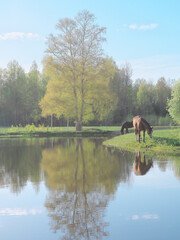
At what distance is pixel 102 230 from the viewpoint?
5895 mm

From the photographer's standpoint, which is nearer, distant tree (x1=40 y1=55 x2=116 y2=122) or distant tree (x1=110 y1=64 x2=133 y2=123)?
distant tree (x1=40 y1=55 x2=116 y2=122)

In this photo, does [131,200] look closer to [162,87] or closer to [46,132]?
[46,132]

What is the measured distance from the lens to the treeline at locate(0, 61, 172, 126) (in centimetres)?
6353

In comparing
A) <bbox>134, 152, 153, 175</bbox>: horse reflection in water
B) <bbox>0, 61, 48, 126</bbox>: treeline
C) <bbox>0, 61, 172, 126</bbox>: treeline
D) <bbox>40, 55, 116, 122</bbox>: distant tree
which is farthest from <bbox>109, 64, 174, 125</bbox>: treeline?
<bbox>134, 152, 153, 175</bbox>: horse reflection in water

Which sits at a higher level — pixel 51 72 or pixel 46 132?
pixel 51 72

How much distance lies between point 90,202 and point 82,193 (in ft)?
2.99

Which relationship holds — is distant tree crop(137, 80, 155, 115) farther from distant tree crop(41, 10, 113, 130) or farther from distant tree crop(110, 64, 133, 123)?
distant tree crop(41, 10, 113, 130)

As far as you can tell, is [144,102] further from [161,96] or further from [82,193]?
[82,193]

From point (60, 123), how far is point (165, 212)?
55829 millimetres

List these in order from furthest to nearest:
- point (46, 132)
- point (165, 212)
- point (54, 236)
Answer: point (46, 132) < point (165, 212) < point (54, 236)

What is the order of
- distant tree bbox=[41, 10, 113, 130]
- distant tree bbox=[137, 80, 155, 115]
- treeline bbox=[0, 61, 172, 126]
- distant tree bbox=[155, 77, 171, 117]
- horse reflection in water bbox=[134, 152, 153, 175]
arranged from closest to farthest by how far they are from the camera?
horse reflection in water bbox=[134, 152, 153, 175] → distant tree bbox=[41, 10, 113, 130] → treeline bbox=[0, 61, 172, 126] → distant tree bbox=[137, 80, 155, 115] → distant tree bbox=[155, 77, 171, 117]

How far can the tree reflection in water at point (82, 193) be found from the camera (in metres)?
6.11

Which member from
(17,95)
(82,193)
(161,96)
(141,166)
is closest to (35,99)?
(17,95)

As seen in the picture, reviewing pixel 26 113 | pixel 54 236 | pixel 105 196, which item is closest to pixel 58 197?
pixel 105 196
